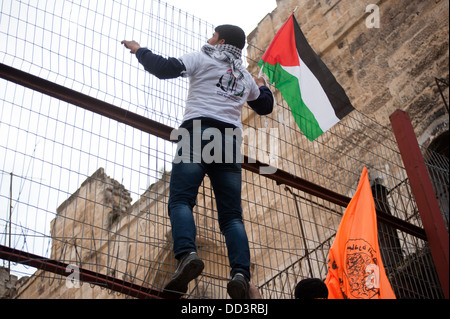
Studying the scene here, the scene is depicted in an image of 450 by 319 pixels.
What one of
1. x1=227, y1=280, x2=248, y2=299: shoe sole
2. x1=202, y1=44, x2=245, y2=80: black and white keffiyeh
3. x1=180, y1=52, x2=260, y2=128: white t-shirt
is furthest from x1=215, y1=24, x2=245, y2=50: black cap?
x1=227, y1=280, x2=248, y2=299: shoe sole

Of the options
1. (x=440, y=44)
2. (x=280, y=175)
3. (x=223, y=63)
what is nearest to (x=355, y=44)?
(x=440, y=44)

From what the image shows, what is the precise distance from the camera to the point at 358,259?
16.1ft

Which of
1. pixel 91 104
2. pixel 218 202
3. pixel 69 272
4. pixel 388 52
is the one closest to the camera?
pixel 218 202

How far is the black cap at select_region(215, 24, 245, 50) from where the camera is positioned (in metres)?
3.94

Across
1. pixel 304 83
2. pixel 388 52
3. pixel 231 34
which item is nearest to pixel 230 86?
pixel 231 34

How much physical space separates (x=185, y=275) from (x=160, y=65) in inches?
46.3

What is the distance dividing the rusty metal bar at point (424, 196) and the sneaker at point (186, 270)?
1.78 metres

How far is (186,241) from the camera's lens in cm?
317

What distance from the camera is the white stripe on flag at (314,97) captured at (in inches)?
224

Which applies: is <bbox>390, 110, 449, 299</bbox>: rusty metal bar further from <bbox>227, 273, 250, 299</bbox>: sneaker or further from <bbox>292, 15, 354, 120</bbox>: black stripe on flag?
<bbox>227, 273, 250, 299</bbox>: sneaker

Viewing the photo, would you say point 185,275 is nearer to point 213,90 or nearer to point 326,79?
point 213,90

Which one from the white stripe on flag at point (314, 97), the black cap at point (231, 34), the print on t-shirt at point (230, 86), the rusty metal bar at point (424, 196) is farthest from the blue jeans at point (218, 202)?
the white stripe on flag at point (314, 97)

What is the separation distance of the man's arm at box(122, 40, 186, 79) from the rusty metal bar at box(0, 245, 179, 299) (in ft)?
3.89
